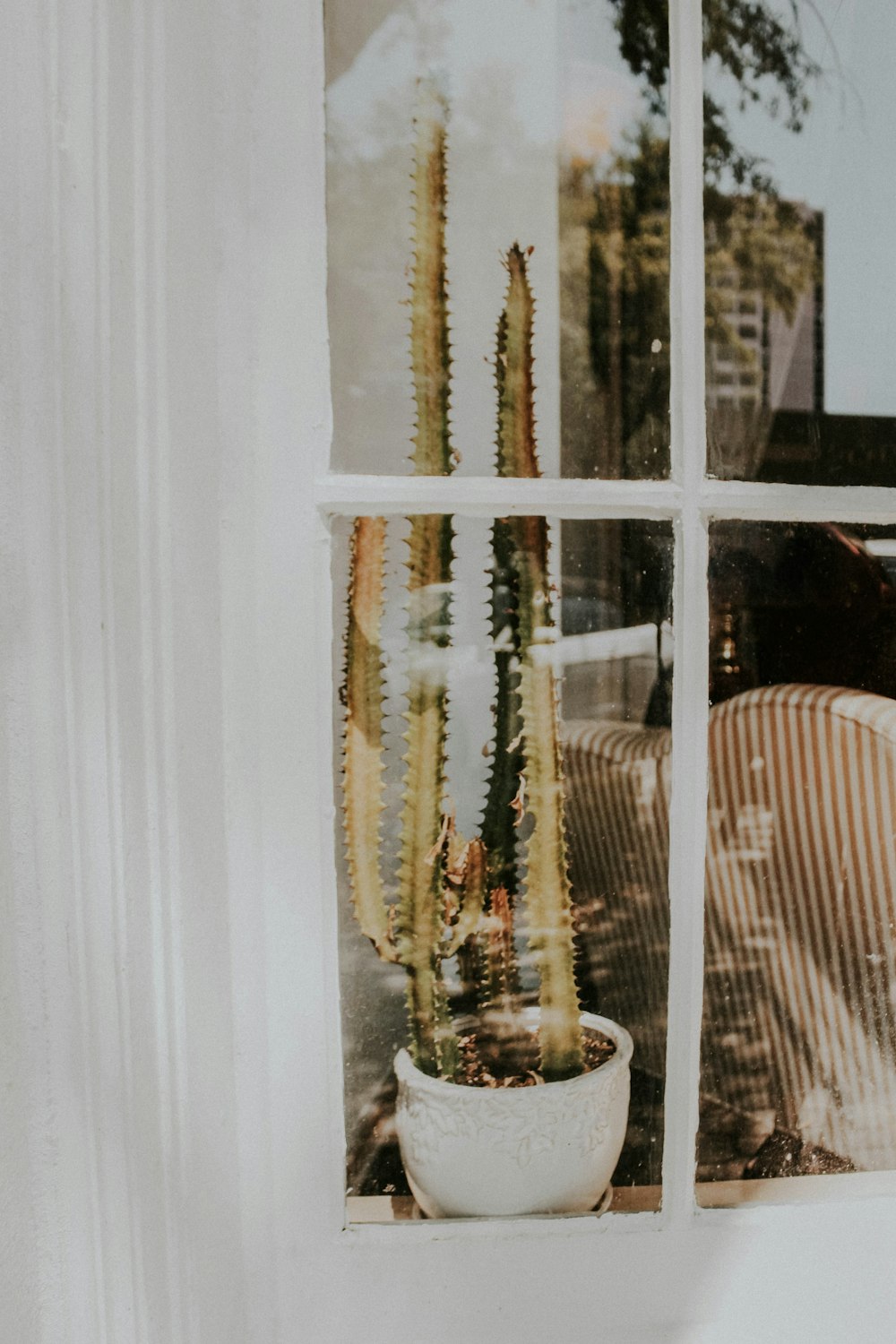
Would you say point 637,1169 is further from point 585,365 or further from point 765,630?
point 585,365

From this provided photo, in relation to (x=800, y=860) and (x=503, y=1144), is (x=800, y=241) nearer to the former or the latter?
(x=800, y=860)

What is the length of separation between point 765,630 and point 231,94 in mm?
747

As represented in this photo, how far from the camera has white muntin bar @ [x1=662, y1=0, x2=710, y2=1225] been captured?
0.81m

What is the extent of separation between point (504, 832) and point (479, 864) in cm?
4

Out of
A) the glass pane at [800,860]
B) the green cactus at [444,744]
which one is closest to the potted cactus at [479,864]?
the green cactus at [444,744]

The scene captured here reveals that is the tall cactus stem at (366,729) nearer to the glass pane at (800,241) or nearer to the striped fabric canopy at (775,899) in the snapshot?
the striped fabric canopy at (775,899)

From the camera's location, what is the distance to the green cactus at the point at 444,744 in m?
0.79

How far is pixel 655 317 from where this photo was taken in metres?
0.85

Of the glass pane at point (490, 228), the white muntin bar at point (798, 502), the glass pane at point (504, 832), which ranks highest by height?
the glass pane at point (490, 228)

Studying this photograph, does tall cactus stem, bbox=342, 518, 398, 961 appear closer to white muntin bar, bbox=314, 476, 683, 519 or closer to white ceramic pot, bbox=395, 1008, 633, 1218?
white muntin bar, bbox=314, 476, 683, 519

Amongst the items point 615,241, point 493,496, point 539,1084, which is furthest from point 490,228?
point 539,1084

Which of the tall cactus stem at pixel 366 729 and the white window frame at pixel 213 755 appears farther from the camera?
the tall cactus stem at pixel 366 729

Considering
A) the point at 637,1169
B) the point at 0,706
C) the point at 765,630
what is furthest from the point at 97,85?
the point at 637,1169

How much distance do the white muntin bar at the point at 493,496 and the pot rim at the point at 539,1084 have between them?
0.53 m
